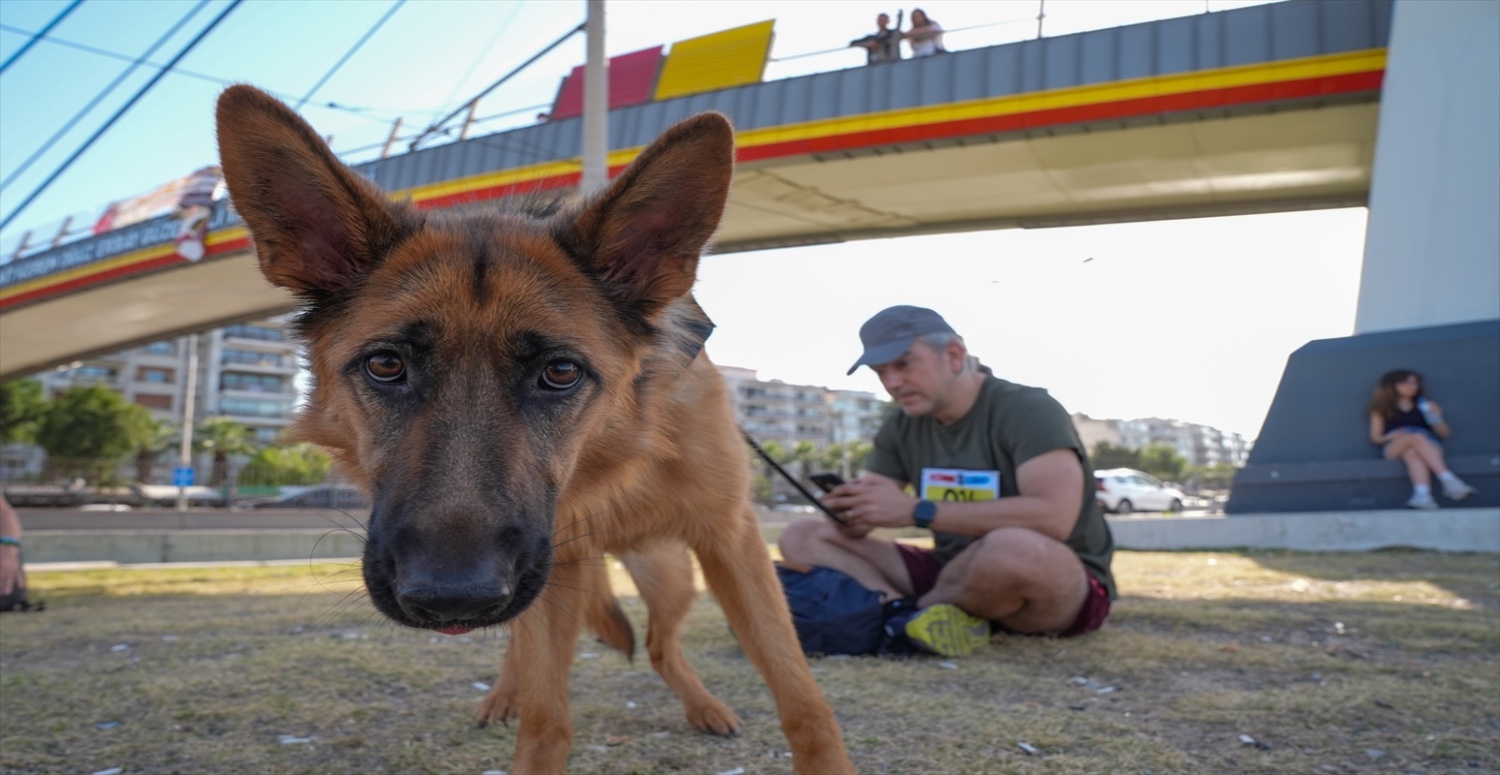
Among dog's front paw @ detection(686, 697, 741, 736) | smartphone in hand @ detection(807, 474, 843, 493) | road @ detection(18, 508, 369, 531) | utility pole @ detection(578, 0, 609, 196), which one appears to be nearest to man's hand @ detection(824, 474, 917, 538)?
smartphone in hand @ detection(807, 474, 843, 493)

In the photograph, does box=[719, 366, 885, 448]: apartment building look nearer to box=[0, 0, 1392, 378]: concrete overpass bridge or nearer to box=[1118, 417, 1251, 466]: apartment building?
box=[1118, 417, 1251, 466]: apartment building

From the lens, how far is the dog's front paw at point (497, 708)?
140 inches

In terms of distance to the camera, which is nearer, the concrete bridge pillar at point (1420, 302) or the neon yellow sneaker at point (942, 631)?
the neon yellow sneaker at point (942, 631)

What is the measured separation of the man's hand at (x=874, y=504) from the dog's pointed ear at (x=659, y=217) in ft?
6.88

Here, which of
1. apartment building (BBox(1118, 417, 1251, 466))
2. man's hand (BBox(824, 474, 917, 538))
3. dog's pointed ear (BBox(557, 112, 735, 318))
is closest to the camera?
dog's pointed ear (BBox(557, 112, 735, 318))

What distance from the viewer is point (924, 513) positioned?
15.0 ft

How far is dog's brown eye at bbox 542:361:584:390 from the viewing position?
7.74 feet

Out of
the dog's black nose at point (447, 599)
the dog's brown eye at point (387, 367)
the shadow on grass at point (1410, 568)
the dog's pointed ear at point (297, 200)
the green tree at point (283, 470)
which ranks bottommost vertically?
the green tree at point (283, 470)

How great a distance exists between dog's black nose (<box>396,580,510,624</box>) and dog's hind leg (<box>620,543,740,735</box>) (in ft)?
4.95

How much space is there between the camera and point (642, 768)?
2.83m


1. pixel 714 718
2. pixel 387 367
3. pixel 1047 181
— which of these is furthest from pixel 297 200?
pixel 1047 181

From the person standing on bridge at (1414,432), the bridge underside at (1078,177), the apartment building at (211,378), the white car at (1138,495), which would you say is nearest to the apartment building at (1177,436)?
the white car at (1138,495)

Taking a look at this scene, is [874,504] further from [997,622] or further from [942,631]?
[997,622]

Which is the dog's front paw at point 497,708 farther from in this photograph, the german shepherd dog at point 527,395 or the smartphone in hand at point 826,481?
the smartphone in hand at point 826,481
